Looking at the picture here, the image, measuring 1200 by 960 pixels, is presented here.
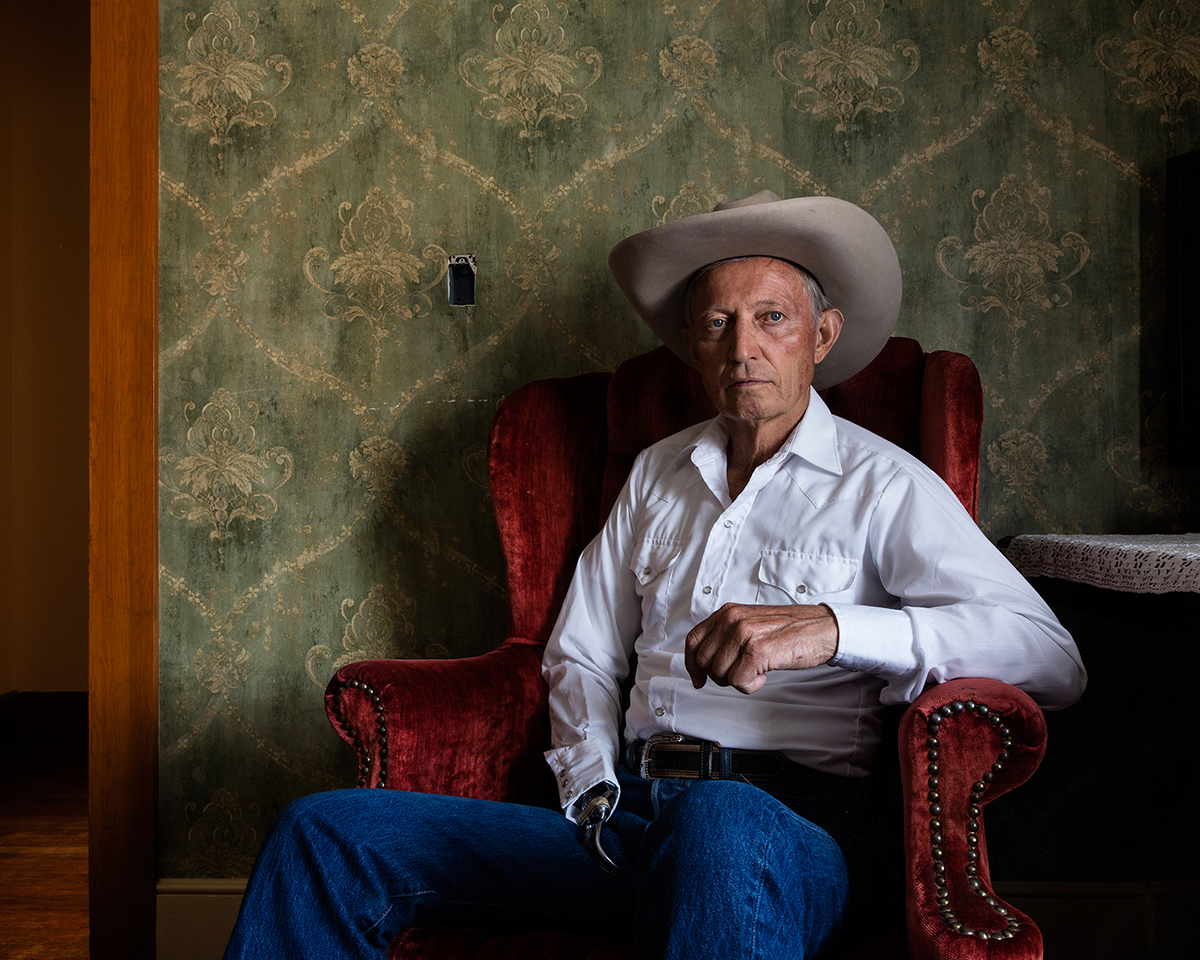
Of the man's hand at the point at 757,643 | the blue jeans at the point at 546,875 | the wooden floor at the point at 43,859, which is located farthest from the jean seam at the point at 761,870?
the wooden floor at the point at 43,859

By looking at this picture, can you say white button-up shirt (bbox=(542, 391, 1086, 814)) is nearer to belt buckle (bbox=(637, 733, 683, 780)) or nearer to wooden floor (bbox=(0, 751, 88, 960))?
belt buckle (bbox=(637, 733, 683, 780))

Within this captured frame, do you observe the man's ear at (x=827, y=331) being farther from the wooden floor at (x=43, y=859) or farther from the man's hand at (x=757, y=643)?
the wooden floor at (x=43, y=859)

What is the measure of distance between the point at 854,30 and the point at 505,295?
0.95 metres

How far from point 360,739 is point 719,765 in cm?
53

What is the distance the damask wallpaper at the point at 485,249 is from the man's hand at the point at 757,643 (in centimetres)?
95

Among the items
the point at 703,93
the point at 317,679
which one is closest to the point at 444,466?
the point at 317,679

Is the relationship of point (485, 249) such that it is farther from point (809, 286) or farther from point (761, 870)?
point (761, 870)

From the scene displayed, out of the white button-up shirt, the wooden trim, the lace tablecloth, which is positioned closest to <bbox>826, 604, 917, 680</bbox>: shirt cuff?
the white button-up shirt

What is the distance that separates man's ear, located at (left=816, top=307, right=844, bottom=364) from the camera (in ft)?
4.69

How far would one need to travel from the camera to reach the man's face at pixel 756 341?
133 cm

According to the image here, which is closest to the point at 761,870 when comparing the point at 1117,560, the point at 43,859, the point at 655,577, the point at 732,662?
the point at 732,662

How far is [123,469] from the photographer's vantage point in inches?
74.8

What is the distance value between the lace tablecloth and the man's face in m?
0.57

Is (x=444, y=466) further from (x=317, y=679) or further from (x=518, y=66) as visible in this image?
(x=518, y=66)
